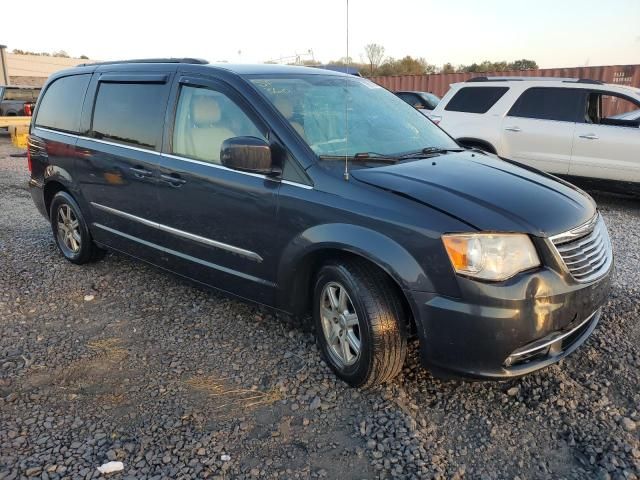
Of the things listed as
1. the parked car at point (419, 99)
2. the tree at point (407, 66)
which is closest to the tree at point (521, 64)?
the tree at point (407, 66)

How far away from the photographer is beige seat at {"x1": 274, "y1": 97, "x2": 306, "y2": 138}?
10.7 ft

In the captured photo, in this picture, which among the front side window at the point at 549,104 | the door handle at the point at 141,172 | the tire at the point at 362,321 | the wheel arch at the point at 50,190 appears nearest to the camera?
the tire at the point at 362,321

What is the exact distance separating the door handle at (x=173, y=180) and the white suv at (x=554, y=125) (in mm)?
5659

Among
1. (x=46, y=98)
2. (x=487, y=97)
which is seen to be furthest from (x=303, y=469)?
(x=487, y=97)

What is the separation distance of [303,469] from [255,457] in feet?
0.79

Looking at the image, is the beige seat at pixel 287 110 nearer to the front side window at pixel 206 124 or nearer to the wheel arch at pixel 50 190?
the front side window at pixel 206 124

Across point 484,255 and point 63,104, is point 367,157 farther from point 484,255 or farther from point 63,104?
point 63,104

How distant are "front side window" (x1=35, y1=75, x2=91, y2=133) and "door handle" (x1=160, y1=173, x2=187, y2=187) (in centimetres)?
153

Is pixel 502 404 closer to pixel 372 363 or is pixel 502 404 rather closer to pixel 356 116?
pixel 372 363

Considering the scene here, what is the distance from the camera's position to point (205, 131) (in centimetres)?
365

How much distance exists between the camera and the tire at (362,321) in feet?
9.21

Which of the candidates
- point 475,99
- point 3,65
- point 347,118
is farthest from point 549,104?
point 3,65

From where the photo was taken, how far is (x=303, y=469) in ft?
8.08

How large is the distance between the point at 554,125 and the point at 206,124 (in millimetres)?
5695
